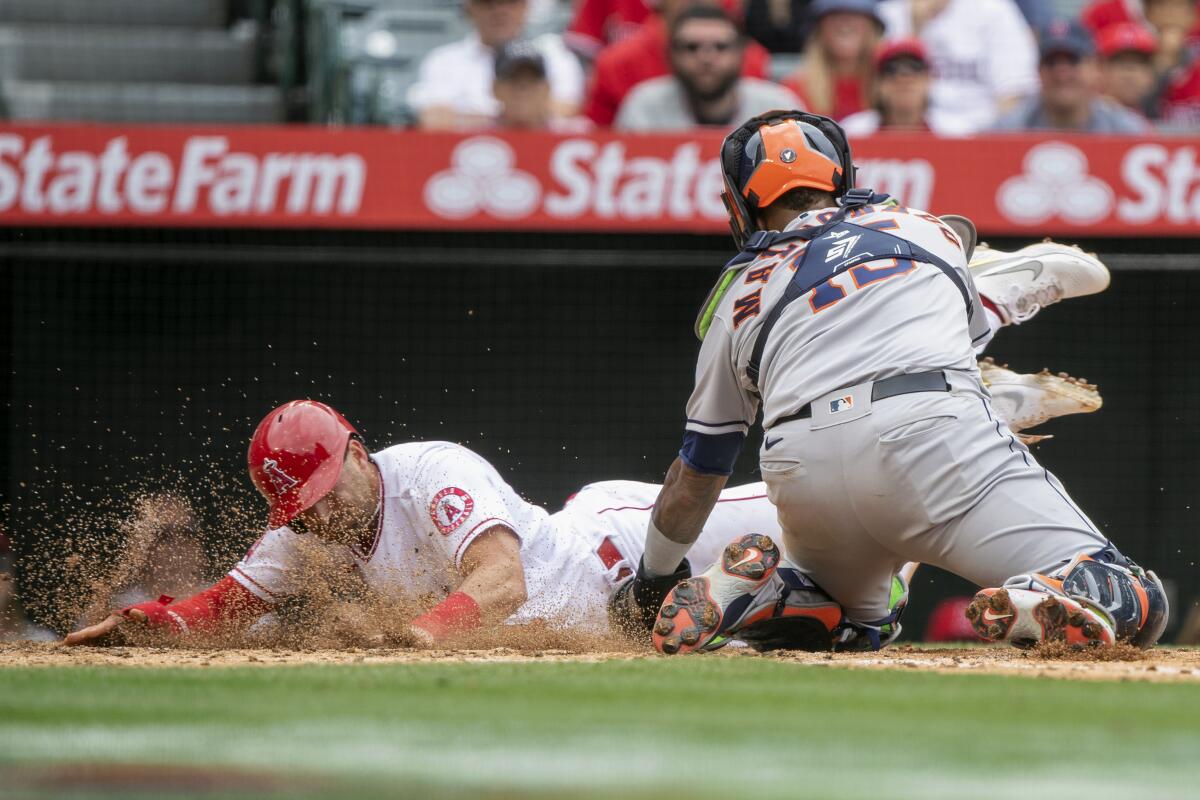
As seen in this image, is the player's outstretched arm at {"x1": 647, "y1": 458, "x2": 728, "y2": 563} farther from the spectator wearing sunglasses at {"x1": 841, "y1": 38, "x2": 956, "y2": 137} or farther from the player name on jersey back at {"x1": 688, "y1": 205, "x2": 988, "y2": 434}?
the spectator wearing sunglasses at {"x1": 841, "y1": 38, "x2": 956, "y2": 137}

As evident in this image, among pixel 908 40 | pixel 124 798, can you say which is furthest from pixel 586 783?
pixel 908 40

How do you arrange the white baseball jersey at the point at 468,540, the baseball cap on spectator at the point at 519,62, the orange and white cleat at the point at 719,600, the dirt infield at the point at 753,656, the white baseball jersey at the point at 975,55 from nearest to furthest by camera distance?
the dirt infield at the point at 753,656
the orange and white cleat at the point at 719,600
the white baseball jersey at the point at 468,540
the baseball cap on spectator at the point at 519,62
the white baseball jersey at the point at 975,55

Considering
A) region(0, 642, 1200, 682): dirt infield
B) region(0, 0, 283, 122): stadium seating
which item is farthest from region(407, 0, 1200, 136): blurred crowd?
region(0, 642, 1200, 682): dirt infield

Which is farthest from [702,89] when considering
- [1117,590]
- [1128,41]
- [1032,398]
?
[1117,590]

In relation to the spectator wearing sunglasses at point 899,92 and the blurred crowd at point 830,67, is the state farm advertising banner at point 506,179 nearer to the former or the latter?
the blurred crowd at point 830,67

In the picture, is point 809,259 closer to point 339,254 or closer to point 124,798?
point 124,798

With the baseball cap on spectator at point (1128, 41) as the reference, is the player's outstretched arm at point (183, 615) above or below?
below

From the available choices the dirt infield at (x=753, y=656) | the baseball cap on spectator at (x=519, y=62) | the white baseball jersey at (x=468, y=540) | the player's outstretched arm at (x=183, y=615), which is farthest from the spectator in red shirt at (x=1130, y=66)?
the player's outstretched arm at (x=183, y=615)
